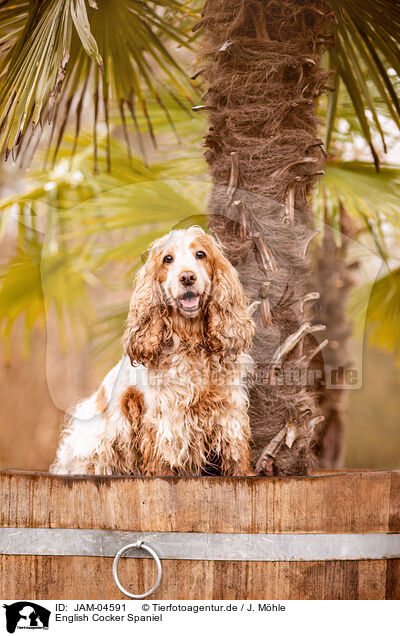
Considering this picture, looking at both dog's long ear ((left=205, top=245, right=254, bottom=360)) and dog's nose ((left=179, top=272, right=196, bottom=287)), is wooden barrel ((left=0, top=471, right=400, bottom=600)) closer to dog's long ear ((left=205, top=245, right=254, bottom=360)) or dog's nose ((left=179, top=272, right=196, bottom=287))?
dog's long ear ((left=205, top=245, right=254, bottom=360))

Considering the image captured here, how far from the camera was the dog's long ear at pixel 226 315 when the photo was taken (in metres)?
1.50

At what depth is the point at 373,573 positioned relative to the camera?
1.37 m

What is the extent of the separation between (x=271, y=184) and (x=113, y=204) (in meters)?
0.42

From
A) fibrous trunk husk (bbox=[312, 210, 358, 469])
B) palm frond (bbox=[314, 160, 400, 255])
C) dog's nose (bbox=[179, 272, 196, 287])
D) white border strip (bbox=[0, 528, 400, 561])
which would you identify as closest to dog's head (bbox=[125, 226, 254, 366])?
dog's nose (bbox=[179, 272, 196, 287])

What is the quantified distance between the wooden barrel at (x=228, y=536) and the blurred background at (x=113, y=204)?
0.36m

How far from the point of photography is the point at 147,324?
1.51m

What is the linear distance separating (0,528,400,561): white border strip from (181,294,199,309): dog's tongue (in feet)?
1.63

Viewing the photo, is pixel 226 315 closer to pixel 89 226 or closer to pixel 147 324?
pixel 147 324

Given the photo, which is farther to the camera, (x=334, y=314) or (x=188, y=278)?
(x=334, y=314)

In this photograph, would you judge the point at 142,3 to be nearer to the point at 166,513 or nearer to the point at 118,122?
the point at 118,122

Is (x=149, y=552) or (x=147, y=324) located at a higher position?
(x=147, y=324)

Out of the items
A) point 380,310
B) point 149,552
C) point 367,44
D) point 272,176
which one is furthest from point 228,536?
point 367,44
